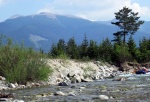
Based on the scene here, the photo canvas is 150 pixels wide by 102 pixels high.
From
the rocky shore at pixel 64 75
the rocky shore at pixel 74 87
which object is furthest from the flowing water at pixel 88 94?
the rocky shore at pixel 64 75

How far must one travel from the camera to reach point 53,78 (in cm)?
3725

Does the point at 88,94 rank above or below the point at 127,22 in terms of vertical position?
below

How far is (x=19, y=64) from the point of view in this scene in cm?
3081

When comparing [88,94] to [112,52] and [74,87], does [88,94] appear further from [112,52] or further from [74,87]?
[112,52]

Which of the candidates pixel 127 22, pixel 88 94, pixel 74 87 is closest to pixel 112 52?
pixel 127 22

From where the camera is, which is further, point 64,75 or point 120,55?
point 120,55

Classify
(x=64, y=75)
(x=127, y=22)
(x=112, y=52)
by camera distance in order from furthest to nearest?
1. (x=127, y=22)
2. (x=112, y=52)
3. (x=64, y=75)

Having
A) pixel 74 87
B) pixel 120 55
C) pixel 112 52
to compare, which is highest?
pixel 112 52

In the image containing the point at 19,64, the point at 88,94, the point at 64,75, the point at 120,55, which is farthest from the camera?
the point at 120,55

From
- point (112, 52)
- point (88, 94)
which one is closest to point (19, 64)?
point (88, 94)

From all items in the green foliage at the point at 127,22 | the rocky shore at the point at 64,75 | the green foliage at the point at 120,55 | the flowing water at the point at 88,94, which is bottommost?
the flowing water at the point at 88,94

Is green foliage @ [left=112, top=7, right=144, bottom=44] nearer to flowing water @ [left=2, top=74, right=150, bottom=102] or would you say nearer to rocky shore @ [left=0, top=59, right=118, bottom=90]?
rocky shore @ [left=0, top=59, right=118, bottom=90]

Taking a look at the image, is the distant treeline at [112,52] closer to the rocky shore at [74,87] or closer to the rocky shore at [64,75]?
the rocky shore at [74,87]

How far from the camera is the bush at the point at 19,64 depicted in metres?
31.0
